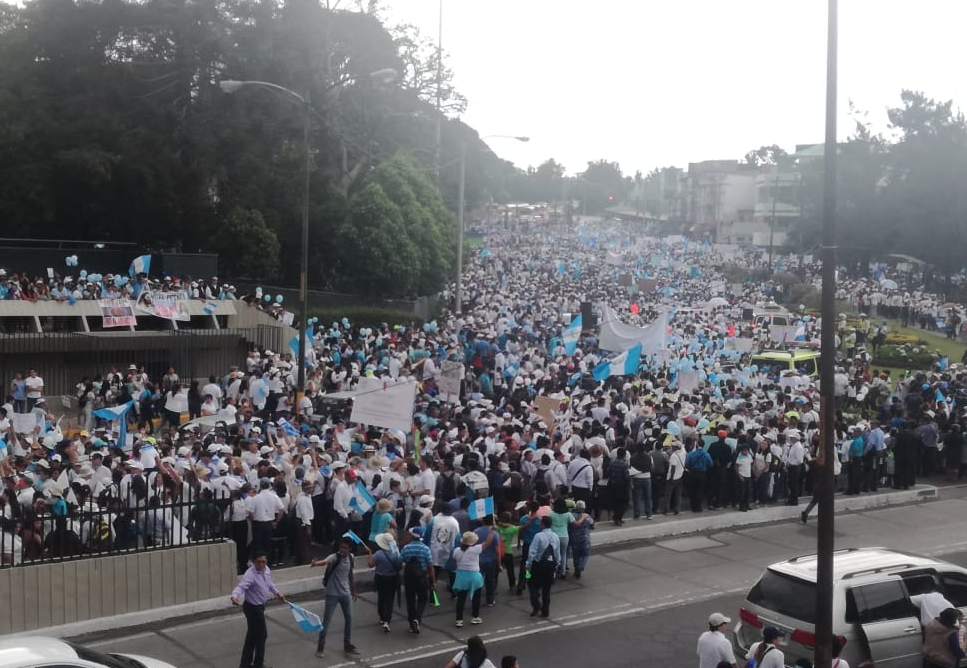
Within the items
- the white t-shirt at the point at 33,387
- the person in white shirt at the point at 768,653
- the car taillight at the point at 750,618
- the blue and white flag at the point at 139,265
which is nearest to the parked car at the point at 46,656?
the person in white shirt at the point at 768,653

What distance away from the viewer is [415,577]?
494 inches

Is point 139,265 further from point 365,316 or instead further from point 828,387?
point 828,387

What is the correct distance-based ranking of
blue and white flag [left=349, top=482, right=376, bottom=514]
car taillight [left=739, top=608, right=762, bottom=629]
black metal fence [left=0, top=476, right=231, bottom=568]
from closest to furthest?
car taillight [left=739, top=608, right=762, bottom=629]
black metal fence [left=0, top=476, right=231, bottom=568]
blue and white flag [left=349, top=482, right=376, bottom=514]

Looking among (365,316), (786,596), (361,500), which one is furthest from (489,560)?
(365,316)

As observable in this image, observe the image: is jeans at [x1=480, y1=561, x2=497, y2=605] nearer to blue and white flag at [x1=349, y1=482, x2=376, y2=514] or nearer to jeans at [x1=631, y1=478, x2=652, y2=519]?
blue and white flag at [x1=349, y1=482, x2=376, y2=514]

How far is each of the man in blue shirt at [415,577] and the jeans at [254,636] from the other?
178 centimetres

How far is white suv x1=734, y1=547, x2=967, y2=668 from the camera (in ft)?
34.9

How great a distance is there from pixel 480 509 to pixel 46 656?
6.68 m

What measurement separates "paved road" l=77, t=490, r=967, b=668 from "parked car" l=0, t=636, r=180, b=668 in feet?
11.6

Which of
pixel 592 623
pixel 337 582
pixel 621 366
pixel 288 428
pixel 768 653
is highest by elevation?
pixel 621 366

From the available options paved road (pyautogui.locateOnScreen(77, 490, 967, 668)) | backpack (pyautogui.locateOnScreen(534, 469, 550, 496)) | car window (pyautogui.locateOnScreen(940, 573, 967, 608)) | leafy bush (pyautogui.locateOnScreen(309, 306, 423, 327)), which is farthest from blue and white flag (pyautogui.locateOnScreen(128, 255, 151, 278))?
car window (pyautogui.locateOnScreen(940, 573, 967, 608))

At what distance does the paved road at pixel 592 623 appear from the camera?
12.1 m

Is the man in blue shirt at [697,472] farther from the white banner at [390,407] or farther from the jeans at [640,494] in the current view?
the white banner at [390,407]

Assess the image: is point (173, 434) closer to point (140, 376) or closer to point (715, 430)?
point (140, 376)
